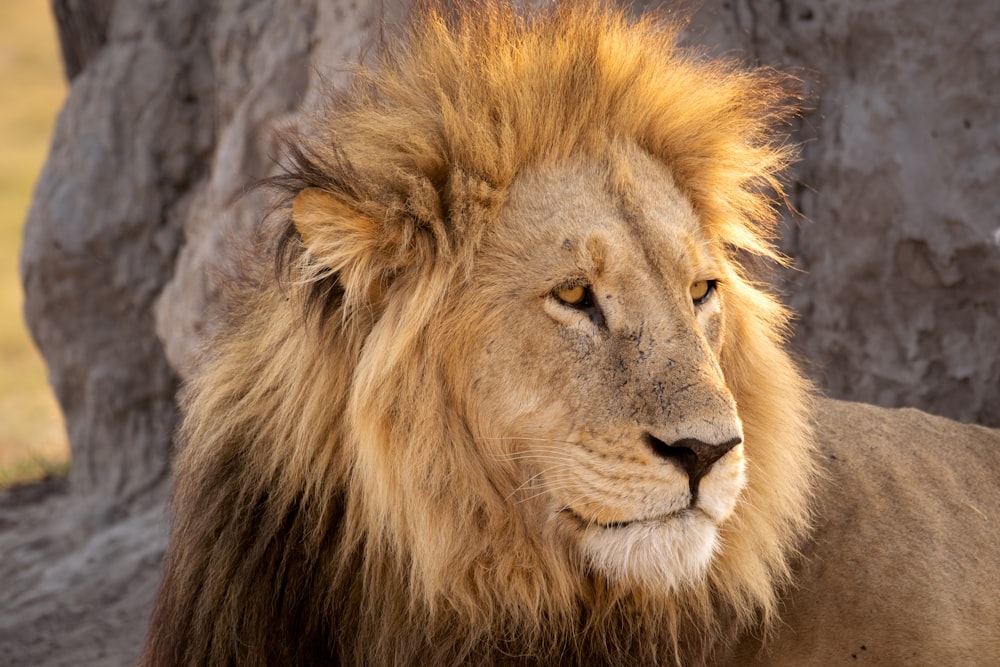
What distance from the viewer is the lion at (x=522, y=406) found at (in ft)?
8.05

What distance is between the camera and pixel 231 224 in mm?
4996

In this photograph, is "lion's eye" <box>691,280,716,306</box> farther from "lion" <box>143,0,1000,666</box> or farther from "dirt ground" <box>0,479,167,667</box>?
"dirt ground" <box>0,479,167,667</box>

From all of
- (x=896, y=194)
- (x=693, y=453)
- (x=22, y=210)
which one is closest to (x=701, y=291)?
(x=693, y=453)

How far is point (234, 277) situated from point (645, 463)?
1384 millimetres

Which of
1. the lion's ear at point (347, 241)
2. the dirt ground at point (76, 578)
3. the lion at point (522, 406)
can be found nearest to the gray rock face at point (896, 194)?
the lion at point (522, 406)

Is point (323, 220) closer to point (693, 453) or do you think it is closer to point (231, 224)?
point (693, 453)

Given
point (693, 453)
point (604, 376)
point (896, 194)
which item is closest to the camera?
point (693, 453)

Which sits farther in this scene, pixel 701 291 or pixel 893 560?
pixel 893 560

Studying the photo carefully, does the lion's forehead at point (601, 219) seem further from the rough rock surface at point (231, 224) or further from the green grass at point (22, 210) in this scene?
the green grass at point (22, 210)

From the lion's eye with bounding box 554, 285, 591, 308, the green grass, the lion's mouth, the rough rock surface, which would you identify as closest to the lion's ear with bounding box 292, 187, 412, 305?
the lion's eye with bounding box 554, 285, 591, 308

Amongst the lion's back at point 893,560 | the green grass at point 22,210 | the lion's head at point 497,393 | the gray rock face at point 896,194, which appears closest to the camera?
the lion's head at point 497,393

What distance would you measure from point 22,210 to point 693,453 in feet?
85.2

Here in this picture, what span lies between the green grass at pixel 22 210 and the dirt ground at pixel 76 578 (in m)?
1.07

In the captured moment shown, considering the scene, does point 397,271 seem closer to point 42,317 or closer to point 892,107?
point 892,107
